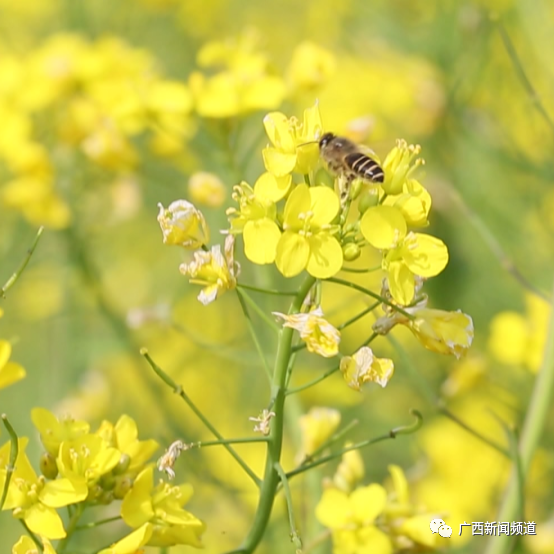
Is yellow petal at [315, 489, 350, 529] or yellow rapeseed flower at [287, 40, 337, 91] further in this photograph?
yellow rapeseed flower at [287, 40, 337, 91]

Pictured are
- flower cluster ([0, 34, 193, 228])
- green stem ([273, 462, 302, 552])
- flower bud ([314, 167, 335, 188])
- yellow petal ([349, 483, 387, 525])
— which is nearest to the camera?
green stem ([273, 462, 302, 552])

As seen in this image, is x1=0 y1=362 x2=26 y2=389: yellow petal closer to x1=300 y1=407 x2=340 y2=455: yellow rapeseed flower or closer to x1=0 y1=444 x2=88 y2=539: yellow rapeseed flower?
x1=0 y1=444 x2=88 y2=539: yellow rapeseed flower

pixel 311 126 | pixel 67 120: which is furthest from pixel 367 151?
pixel 67 120

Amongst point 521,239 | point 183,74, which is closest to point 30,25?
point 183,74

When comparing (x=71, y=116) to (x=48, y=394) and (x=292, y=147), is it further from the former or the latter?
(x=292, y=147)

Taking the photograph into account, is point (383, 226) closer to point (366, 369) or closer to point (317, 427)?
point (366, 369)

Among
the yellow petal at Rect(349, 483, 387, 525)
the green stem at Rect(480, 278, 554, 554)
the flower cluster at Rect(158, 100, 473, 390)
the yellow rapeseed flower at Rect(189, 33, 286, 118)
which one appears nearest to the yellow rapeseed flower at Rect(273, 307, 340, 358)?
the flower cluster at Rect(158, 100, 473, 390)
